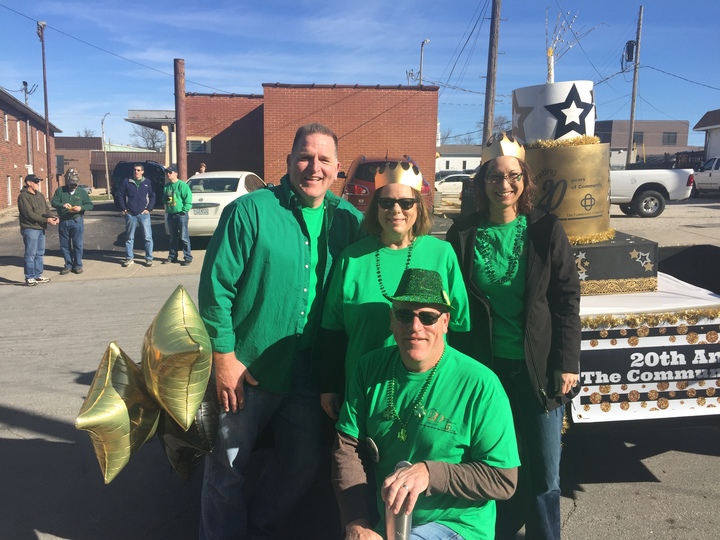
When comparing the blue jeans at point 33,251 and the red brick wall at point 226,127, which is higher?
the red brick wall at point 226,127

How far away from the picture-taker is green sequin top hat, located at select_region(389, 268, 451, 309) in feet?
6.63

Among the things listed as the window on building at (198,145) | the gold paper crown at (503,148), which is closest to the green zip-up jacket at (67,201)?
the gold paper crown at (503,148)

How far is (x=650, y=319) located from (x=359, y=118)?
19.0 metres

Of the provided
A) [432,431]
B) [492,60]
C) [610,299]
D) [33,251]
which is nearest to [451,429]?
[432,431]

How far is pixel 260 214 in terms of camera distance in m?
2.42

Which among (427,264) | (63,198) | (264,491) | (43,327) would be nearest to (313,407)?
(264,491)

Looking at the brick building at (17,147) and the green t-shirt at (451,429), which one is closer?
the green t-shirt at (451,429)

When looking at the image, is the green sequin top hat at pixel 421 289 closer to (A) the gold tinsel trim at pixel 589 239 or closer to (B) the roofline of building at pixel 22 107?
(A) the gold tinsel trim at pixel 589 239

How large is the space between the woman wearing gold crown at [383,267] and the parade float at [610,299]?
959mm

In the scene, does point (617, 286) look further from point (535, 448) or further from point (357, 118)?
point (357, 118)

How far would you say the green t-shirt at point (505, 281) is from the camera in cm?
246

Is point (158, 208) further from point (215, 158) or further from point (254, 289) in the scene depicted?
point (254, 289)

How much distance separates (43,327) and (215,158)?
1788 cm

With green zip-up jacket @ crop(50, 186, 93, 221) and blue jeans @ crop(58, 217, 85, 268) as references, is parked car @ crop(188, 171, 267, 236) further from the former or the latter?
green zip-up jacket @ crop(50, 186, 93, 221)
